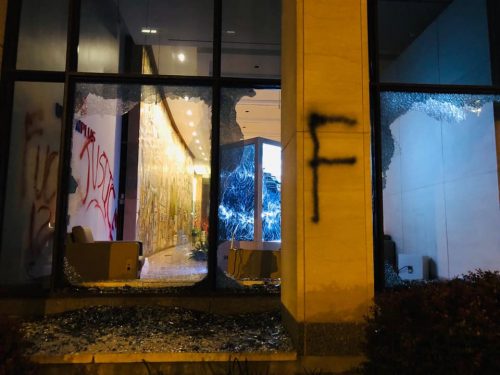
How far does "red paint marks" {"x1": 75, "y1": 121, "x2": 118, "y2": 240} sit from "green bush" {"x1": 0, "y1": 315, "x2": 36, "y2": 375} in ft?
15.8

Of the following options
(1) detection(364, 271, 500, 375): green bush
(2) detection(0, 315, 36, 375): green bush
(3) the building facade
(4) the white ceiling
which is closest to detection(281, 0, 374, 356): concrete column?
(3) the building facade

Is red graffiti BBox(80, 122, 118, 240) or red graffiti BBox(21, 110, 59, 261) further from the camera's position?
red graffiti BBox(80, 122, 118, 240)

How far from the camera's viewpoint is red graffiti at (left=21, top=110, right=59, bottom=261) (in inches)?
211

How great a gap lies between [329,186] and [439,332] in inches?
58.4

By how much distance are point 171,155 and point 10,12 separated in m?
4.77

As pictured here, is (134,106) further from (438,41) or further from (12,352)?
(438,41)

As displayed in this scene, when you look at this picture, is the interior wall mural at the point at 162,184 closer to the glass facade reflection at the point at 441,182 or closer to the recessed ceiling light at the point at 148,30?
the recessed ceiling light at the point at 148,30

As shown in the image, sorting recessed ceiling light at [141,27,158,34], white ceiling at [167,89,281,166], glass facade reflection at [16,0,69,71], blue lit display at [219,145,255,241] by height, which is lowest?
blue lit display at [219,145,255,241]

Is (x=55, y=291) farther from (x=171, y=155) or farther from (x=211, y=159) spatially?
(x=171, y=155)

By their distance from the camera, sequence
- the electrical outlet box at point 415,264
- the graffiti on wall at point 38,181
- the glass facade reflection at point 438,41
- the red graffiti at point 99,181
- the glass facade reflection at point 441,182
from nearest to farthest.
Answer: the graffiti on wall at point 38,181 → the glass facade reflection at point 441,182 → the glass facade reflection at point 438,41 → the electrical outlet box at point 415,264 → the red graffiti at point 99,181

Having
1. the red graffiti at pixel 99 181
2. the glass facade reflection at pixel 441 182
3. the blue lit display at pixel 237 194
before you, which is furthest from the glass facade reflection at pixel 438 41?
the red graffiti at pixel 99 181

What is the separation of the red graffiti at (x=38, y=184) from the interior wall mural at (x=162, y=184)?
1.91m

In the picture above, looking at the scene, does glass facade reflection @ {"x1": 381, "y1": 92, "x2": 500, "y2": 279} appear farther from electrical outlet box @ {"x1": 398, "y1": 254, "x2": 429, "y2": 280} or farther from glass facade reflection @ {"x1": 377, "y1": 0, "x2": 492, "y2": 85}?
glass facade reflection @ {"x1": 377, "y1": 0, "x2": 492, "y2": 85}

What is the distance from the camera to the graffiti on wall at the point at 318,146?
140 inches
